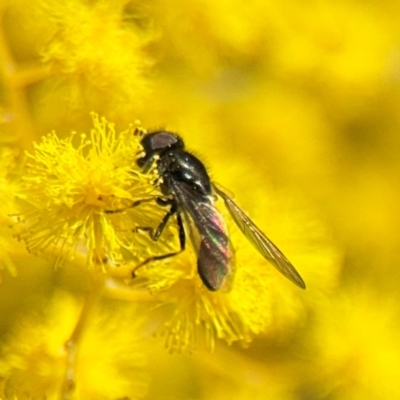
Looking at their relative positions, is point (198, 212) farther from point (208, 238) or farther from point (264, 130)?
point (264, 130)

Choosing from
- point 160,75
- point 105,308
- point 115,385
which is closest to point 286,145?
point 160,75

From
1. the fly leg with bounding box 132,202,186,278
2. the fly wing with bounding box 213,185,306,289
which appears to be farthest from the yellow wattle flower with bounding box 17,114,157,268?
the fly wing with bounding box 213,185,306,289

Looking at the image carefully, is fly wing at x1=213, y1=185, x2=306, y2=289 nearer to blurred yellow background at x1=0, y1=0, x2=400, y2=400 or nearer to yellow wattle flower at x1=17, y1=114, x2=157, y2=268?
blurred yellow background at x1=0, y1=0, x2=400, y2=400

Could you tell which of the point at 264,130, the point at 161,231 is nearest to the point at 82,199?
the point at 161,231

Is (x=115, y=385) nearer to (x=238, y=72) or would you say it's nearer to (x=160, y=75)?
(x=160, y=75)

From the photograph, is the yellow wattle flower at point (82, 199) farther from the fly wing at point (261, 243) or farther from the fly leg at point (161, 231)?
the fly wing at point (261, 243)

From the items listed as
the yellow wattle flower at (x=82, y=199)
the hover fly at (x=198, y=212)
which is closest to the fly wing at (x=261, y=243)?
the hover fly at (x=198, y=212)

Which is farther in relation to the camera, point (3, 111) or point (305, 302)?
point (305, 302)
